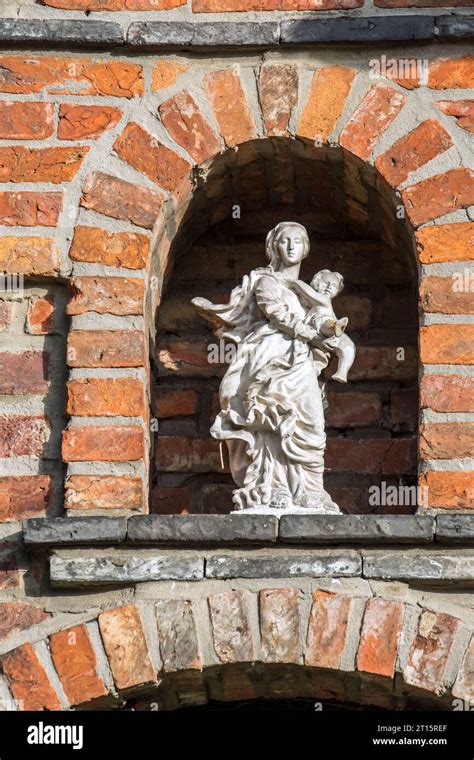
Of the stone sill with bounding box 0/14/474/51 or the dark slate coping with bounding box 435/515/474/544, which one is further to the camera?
the stone sill with bounding box 0/14/474/51

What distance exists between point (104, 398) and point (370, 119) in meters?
1.15

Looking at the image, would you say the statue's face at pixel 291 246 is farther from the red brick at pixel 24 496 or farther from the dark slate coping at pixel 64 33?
the red brick at pixel 24 496

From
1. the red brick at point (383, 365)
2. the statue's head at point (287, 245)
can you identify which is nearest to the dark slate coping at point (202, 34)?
the statue's head at point (287, 245)

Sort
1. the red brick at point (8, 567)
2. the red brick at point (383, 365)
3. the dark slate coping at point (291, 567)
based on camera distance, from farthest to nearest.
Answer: the red brick at point (383, 365) → the red brick at point (8, 567) → the dark slate coping at point (291, 567)

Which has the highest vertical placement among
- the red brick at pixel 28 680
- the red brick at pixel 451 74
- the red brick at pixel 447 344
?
the red brick at pixel 451 74

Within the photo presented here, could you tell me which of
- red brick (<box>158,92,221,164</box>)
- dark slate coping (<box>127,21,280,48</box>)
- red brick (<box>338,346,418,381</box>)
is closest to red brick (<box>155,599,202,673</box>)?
red brick (<box>338,346,418,381</box>)

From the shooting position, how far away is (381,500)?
6230 millimetres

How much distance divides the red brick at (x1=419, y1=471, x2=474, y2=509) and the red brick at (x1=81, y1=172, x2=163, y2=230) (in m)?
1.11

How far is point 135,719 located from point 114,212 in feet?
4.81

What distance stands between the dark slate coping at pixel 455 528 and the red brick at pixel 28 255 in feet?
4.39

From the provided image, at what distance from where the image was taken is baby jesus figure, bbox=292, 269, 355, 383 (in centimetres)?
605

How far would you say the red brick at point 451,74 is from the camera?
20.5ft

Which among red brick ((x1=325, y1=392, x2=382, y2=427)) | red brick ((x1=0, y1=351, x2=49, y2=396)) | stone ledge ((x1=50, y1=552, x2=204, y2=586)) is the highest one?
red brick ((x1=0, y1=351, x2=49, y2=396))

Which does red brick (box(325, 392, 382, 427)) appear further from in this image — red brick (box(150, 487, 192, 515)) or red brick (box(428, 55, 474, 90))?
red brick (box(428, 55, 474, 90))
